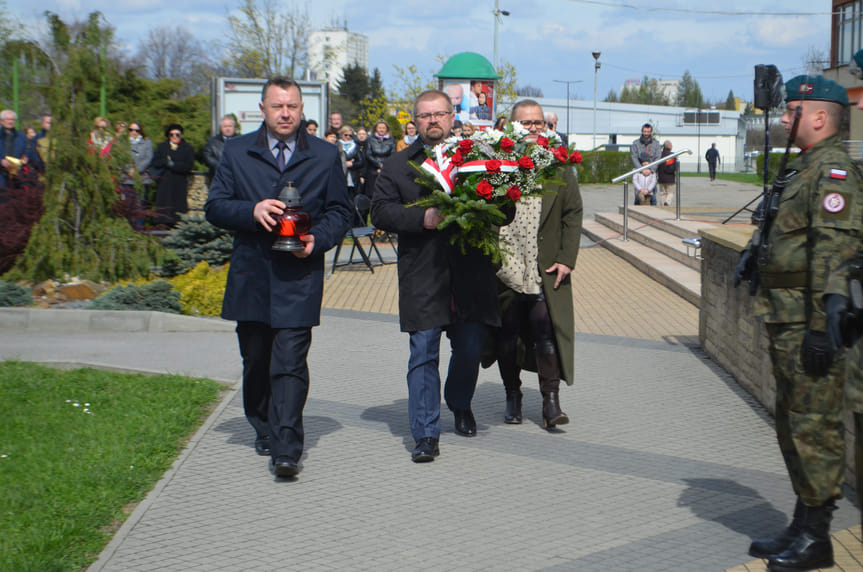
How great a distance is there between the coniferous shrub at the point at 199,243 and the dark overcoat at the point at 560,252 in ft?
23.3

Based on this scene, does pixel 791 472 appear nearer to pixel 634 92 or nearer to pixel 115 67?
pixel 115 67

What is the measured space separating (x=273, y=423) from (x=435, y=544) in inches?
56.3

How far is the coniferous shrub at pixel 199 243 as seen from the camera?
503 inches

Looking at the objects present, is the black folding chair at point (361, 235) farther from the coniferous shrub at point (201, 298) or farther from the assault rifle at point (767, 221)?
the assault rifle at point (767, 221)

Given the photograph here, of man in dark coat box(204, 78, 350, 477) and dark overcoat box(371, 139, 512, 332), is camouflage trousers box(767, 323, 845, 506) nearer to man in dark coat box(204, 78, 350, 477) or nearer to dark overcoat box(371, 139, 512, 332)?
dark overcoat box(371, 139, 512, 332)

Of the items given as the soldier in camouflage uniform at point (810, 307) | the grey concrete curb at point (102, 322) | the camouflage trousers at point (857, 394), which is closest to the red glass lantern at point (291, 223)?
the soldier in camouflage uniform at point (810, 307)

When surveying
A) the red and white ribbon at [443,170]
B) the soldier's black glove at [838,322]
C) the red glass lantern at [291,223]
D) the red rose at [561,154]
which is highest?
the red rose at [561,154]

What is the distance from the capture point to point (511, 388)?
263 inches

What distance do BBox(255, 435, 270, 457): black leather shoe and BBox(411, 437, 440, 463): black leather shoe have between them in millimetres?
886

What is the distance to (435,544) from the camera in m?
4.40

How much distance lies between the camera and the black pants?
5.40 meters

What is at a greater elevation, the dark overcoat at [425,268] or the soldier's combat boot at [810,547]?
the dark overcoat at [425,268]

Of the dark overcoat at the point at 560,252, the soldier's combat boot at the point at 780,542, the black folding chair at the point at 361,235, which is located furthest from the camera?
the black folding chair at the point at 361,235

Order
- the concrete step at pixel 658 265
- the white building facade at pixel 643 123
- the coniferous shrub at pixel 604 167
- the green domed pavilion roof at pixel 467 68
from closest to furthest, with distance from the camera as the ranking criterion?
the concrete step at pixel 658 265
the green domed pavilion roof at pixel 467 68
the coniferous shrub at pixel 604 167
the white building facade at pixel 643 123
